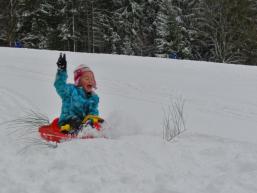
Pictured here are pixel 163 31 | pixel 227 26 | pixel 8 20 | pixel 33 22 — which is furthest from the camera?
pixel 33 22

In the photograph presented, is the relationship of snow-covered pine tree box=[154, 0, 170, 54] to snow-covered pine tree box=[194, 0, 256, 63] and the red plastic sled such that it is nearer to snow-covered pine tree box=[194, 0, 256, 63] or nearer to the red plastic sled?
snow-covered pine tree box=[194, 0, 256, 63]

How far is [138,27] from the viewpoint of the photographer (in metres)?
33.7

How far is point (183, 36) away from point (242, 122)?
24646 mm

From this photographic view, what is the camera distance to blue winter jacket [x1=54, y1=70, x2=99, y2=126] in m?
6.08

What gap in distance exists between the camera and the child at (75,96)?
6.04m

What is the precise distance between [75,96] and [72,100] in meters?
0.06

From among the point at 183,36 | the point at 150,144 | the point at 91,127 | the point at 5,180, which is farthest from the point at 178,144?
the point at 183,36

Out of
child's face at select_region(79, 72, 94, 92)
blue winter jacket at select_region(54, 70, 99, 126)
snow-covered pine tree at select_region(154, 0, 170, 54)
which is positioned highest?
snow-covered pine tree at select_region(154, 0, 170, 54)

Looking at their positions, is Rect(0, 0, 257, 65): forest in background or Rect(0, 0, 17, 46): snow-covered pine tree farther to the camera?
Rect(0, 0, 17, 46): snow-covered pine tree

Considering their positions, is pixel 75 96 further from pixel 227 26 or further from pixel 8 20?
pixel 8 20

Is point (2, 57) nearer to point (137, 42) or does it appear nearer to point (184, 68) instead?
point (184, 68)

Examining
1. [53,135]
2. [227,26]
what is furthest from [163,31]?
[53,135]

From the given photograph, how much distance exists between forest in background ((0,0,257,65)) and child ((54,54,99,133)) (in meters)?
24.7

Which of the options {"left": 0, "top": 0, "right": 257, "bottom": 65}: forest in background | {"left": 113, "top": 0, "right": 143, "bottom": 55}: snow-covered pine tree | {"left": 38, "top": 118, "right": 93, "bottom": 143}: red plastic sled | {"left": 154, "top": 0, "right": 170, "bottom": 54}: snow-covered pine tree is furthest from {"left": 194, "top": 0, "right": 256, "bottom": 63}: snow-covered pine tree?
{"left": 38, "top": 118, "right": 93, "bottom": 143}: red plastic sled
